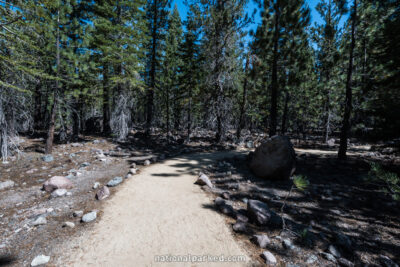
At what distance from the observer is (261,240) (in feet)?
10.3

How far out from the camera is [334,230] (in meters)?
3.96

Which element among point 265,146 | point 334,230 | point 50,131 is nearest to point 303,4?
point 265,146

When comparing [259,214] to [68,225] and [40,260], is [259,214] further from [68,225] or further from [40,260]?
[68,225]

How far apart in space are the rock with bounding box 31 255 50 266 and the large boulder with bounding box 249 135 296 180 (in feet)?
22.0

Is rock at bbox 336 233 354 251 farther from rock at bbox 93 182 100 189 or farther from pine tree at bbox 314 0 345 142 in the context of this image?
pine tree at bbox 314 0 345 142

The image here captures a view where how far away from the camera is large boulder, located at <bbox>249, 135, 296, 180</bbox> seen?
6.61m

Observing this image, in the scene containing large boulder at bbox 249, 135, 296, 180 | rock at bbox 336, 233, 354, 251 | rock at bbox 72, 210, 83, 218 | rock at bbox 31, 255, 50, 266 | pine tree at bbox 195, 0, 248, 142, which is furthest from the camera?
pine tree at bbox 195, 0, 248, 142

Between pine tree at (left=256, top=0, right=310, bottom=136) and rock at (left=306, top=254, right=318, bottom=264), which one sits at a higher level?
pine tree at (left=256, top=0, right=310, bottom=136)

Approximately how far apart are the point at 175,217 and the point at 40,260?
239 centimetres

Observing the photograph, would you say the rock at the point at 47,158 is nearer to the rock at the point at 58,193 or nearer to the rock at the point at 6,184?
the rock at the point at 6,184

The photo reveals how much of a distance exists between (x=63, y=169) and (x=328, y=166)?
13186 millimetres

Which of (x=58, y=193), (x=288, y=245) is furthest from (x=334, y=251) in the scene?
(x=58, y=193)

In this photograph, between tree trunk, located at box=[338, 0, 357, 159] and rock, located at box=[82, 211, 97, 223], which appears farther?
tree trunk, located at box=[338, 0, 357, 159]

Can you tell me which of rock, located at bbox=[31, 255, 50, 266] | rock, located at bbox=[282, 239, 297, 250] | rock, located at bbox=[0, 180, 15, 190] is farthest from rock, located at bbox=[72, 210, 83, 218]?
rock, located at bbox=[282, 239, 297, 250]
